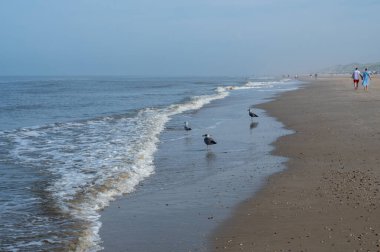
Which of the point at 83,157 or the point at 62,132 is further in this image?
the point at 62,132

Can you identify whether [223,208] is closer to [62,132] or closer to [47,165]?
[47,165]

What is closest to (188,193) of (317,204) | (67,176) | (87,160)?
(317,204)

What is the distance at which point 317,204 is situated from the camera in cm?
745

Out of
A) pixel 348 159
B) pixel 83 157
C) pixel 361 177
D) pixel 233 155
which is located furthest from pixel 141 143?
pixel 361 177

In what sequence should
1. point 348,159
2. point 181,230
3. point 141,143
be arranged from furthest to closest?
1. point 141,143
2. point 348,159
3. point 181,230

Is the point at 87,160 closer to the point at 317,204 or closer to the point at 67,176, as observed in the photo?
the point at 67,176

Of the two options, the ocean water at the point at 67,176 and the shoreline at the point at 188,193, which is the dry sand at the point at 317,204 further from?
the ocean water at the point at 67,176

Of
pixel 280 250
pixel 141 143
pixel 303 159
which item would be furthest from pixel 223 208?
pixel 141 143

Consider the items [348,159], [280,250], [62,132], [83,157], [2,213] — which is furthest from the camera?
[62,132]

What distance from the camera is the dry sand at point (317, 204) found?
19.3 feet

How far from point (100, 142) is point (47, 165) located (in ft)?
12.3

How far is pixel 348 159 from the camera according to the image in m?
10.8

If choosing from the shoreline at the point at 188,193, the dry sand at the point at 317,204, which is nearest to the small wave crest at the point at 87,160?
the shoreline at the point at 188,193

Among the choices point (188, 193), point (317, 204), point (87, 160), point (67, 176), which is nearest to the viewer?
point (317, 204)
